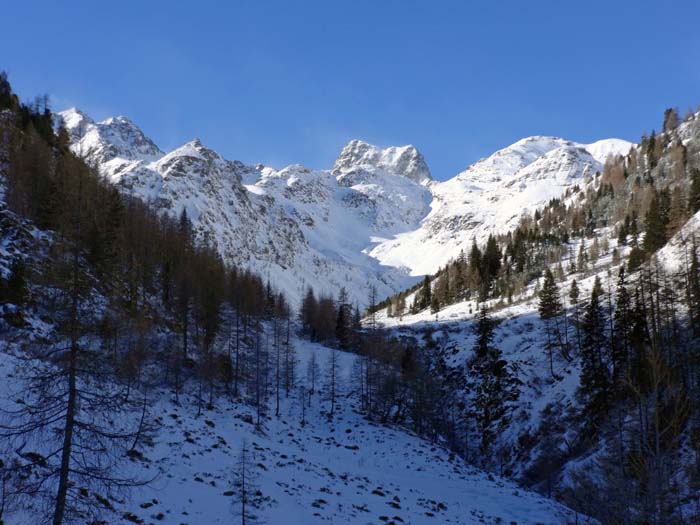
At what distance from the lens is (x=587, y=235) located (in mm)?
151750

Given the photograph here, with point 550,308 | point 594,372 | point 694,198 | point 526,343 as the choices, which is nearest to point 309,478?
point 594,372

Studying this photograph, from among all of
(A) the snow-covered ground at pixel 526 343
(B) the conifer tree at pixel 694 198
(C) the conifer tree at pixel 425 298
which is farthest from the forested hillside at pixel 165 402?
(B) the conifer tree at pixel 694 198

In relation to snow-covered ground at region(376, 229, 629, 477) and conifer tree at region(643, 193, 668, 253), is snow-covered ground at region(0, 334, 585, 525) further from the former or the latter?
conifer tree at region(643, 193, 668, 253)

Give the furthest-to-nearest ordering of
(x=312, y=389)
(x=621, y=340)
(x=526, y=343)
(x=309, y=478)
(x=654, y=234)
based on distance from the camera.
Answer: (x=654, y=234) < (x=526, y=343) < (x=312, y=389) < (x=621, y=340) < (x=309, y=478)

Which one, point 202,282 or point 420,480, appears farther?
point 202,282

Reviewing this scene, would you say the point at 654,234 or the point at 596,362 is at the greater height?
the point at 654,234

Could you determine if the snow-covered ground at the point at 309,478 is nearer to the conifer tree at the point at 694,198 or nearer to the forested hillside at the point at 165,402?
the forested hillside at the point at 165,402

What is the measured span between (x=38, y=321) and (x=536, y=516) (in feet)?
127

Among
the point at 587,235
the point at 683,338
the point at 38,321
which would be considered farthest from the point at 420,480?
the point at 587,235

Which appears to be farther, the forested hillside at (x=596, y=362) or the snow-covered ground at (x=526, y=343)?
the snow-covered ground at (x=526, y=343)

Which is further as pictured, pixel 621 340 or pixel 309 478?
pixel 621 340

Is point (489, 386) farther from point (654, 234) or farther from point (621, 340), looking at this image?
point (654, 234)

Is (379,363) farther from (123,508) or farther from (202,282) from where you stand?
(123,508)

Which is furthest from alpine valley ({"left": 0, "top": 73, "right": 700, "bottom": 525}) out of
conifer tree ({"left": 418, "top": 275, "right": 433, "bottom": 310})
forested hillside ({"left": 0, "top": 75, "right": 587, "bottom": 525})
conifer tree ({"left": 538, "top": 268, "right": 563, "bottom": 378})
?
conifer tree ({"left": 418, "top": 275, "right": 433, "bottom": 310})
